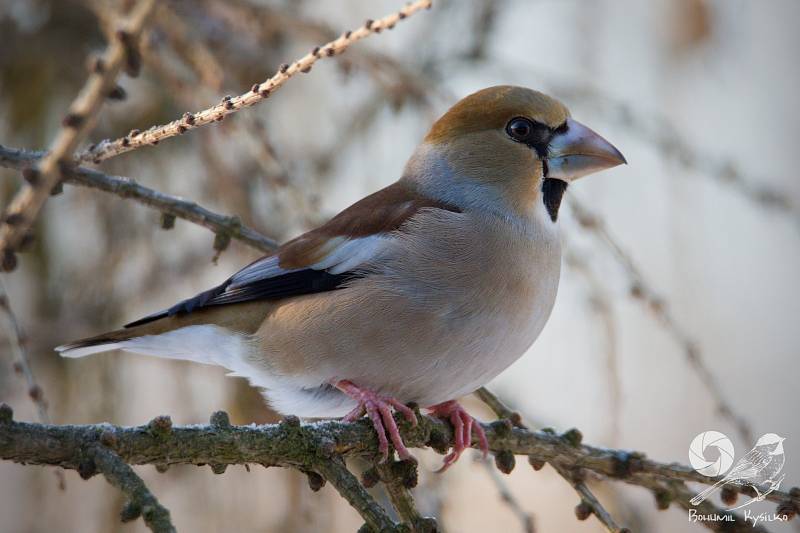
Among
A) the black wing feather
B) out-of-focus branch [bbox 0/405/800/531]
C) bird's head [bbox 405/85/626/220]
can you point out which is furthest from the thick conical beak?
out-of-focus branch [bbox 0/405/800/531]

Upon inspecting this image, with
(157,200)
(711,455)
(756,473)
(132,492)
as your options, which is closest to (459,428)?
(711,455)

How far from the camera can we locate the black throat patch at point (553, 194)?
3355mm

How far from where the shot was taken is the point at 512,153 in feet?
11.0

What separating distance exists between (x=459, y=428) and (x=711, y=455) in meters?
0.77

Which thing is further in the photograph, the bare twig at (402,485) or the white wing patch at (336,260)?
the white wing patch at (336,260)

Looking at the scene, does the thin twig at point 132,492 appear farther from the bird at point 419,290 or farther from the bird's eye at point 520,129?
the bird's eye at point 520,129

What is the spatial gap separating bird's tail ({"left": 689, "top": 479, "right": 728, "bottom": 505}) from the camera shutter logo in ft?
0.13

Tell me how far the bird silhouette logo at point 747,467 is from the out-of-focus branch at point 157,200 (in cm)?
138

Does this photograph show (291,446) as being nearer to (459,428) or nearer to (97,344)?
(459,428)

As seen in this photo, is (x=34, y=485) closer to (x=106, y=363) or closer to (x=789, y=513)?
(x=106, y=363)

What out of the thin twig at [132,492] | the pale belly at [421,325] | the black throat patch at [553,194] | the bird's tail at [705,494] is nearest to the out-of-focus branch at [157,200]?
the pale belly at [421,325]

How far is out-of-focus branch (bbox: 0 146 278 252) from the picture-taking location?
2.04 m

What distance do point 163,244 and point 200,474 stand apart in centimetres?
130

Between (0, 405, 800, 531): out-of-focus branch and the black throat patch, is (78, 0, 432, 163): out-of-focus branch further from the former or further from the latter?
the black throat patch
